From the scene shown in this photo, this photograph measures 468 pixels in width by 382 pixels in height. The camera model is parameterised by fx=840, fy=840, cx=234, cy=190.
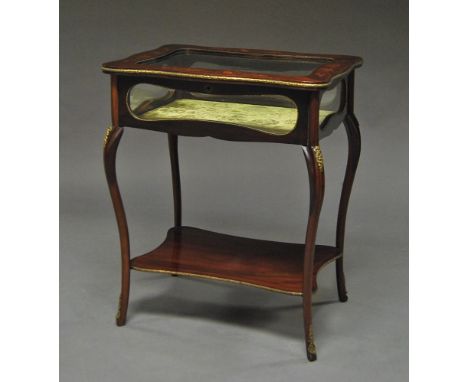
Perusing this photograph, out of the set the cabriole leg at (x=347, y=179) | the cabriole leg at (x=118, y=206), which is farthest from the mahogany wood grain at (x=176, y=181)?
the cabriole leg at (x=347, y=179)

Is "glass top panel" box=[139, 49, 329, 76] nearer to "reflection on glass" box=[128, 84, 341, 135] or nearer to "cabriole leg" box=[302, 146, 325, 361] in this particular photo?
"reflection on glass" box=[128, 84, 341, 135]

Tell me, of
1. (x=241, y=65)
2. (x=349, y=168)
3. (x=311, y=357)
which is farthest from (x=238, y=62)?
(x=311, y=357)

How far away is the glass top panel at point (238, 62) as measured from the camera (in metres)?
2.66

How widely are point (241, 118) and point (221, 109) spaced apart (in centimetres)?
16

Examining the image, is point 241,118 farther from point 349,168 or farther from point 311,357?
point 311,357

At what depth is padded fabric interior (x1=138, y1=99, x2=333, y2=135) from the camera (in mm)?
2438

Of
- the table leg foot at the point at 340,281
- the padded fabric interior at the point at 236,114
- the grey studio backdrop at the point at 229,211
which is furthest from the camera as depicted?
the table leg foot at the point at 340,281

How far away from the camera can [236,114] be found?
8.41 ft

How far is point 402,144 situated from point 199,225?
1.16 metres

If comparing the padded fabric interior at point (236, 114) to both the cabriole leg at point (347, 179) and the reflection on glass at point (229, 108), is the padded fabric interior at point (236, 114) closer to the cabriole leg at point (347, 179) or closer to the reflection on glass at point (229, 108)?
the reflection on glass at point (229, 108)

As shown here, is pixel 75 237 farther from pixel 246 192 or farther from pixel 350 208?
pixel 350 208

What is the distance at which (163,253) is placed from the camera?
9.52 ft

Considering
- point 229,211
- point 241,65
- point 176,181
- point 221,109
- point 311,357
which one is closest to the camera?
point 311,357

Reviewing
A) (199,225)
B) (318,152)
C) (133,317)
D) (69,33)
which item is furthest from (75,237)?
(318,152)
